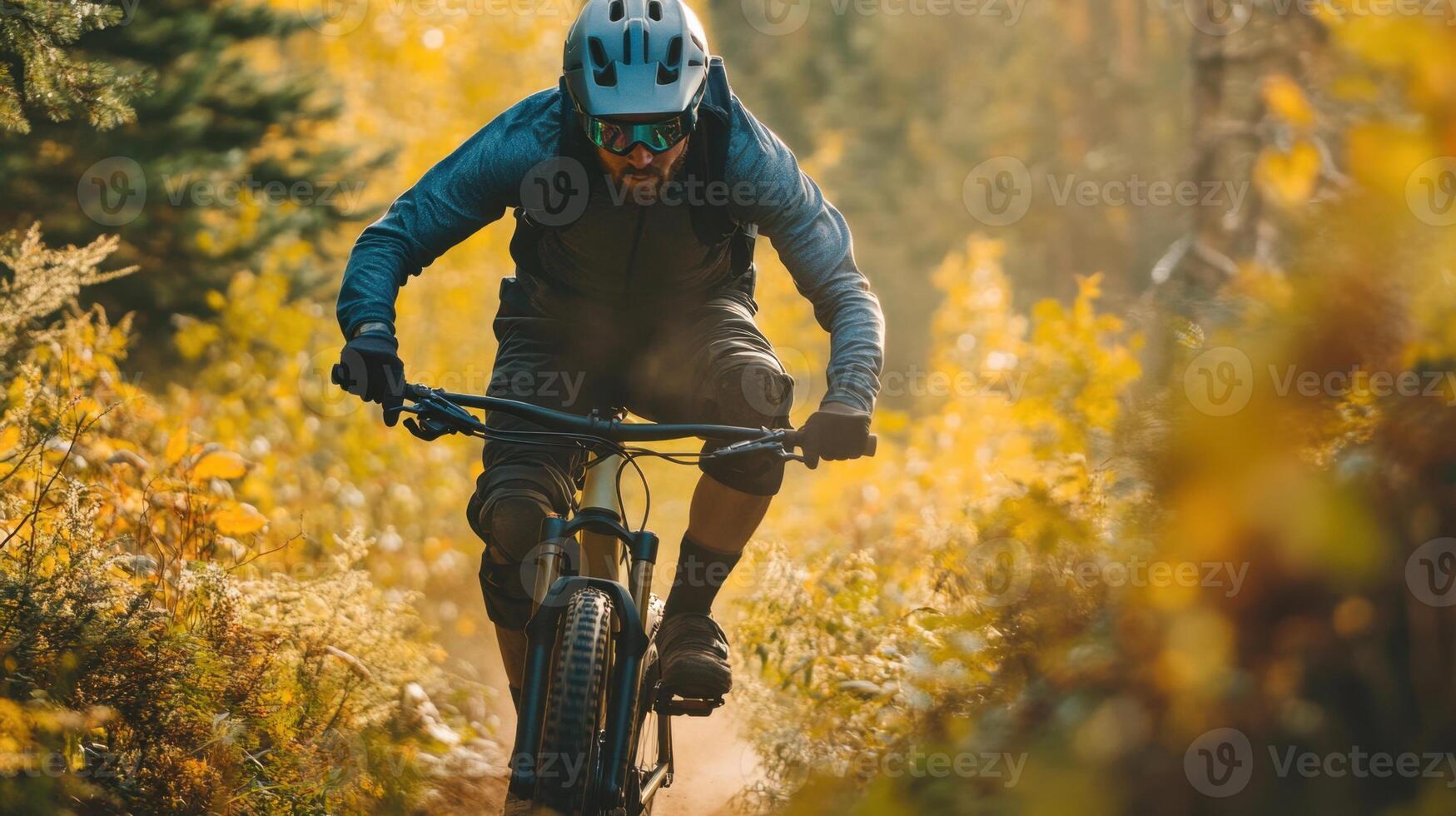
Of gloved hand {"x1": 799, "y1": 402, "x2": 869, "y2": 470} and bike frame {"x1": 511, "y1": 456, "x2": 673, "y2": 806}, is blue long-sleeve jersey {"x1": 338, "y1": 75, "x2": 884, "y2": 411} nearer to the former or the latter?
gloved hand {"x1": 799, "y1": 402, "x2": 869, "y2": 470}

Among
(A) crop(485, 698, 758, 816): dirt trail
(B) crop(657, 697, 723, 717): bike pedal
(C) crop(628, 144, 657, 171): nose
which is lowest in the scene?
(B) crop(657, 697, 723, 717): bike pedal

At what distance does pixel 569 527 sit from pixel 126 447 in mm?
2718

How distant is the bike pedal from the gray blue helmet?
1.64 m

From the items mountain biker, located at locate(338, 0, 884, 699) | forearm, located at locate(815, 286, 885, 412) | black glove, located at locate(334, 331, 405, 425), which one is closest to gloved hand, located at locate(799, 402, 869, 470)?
mountain biker, located at locate(338, 0, 884, 699)

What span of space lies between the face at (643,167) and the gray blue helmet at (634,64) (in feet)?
0.21

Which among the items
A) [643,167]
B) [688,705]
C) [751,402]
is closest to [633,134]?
[643,167]

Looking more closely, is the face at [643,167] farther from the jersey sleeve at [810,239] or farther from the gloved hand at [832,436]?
the gloved hand at [832,436]

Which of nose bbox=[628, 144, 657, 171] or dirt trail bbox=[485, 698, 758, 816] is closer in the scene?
nose bbox=[628, 144, 657, 171]

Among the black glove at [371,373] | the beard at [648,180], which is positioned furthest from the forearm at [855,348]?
the black glove at [371,373]

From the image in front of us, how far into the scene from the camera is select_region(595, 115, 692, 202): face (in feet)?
10.9

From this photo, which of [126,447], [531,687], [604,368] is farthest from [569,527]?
[126,447]

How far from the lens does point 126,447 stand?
498 centimetres

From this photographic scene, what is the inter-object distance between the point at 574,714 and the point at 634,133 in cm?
149

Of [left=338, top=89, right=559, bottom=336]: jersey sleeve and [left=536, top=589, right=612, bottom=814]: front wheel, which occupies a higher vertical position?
[left=338, top=89, right=559, bottom=336]: jersey sleeve
